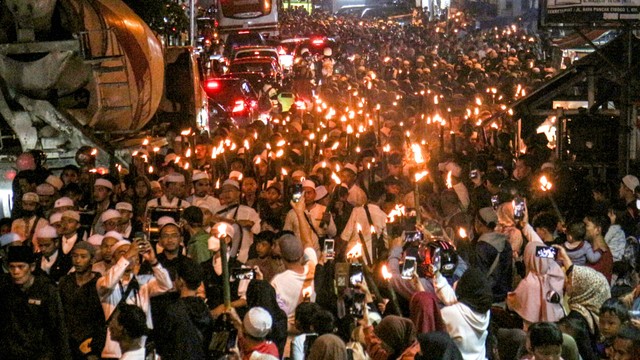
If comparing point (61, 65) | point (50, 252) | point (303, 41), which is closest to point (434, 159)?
point (61, 65)

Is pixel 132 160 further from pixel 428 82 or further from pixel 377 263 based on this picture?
pixel 428 82

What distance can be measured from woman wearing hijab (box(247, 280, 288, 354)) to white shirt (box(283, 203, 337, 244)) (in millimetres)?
2798

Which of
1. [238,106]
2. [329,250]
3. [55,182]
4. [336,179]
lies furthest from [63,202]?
[238,106]

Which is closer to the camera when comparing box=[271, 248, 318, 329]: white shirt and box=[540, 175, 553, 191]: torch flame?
box=[271, 248, 318, 329]: white shirt

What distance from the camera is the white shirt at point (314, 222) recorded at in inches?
417

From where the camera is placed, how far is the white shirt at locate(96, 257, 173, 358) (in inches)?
314

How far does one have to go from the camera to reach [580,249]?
8.94 metres

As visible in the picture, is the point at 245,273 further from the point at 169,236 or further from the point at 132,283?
the point at 169,236

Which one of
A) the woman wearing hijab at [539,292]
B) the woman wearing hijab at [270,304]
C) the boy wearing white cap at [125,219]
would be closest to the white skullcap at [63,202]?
the boy wearing white cap at [125,219]

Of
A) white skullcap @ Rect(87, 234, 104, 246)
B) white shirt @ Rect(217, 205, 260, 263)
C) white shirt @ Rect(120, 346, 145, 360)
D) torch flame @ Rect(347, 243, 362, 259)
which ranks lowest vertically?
white shirt @ Rect(217, 205, 260, 263)

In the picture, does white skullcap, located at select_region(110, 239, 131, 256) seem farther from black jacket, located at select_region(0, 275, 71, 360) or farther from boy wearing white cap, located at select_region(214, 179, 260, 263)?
boy wearing white cap, located at select_region(214, 179, 260, 263)

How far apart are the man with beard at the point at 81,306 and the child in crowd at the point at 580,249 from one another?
3.85 meters

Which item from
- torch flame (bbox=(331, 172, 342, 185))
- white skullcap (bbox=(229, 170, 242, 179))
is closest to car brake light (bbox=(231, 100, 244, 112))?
white skullcap (bbox=(229, 170, 242, 179))

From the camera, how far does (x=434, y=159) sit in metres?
15.6
